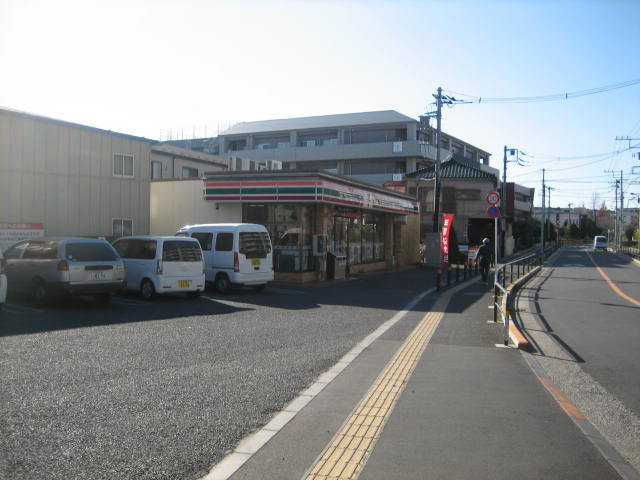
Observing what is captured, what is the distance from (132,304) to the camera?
1293cm

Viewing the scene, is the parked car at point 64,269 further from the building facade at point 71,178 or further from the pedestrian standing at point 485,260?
the pedestrian standing at point 485,260

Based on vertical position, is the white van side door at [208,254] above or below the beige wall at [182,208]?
below

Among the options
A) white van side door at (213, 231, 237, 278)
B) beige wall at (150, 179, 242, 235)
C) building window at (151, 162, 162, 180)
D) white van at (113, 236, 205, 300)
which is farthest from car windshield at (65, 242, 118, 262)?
building window at (151, 162, 162, 180)

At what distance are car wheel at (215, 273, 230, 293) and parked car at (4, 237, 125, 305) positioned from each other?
3689mm

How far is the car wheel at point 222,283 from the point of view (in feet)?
51.6

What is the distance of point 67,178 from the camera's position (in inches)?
713

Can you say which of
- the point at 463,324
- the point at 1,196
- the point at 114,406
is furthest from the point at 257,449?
the point at 1,196

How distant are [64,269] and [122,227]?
8.80 m

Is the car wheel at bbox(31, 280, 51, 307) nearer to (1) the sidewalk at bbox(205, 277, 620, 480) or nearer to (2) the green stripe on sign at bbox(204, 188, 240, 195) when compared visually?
(1) the sidewalk at bbox(205, 277, 620, 480)

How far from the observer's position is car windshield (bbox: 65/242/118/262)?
11820 millimetres

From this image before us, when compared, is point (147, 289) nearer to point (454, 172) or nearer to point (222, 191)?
point (222, 191)

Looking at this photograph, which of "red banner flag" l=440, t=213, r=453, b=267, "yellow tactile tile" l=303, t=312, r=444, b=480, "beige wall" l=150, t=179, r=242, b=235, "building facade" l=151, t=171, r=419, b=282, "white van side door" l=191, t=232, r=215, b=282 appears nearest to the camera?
"yellow tactile tile" l=303, t=312, r=444, b=480

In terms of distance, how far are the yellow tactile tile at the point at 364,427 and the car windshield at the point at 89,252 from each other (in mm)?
7503

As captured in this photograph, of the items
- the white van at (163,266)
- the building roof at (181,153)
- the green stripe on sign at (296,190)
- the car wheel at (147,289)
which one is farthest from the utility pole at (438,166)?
the car wheel at (147,289)
